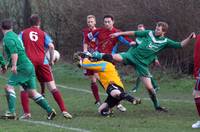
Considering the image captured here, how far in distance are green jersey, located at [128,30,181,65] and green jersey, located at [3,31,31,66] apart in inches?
101

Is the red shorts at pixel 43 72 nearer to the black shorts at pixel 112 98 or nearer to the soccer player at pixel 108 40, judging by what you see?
the black shorts at pixel 112 98

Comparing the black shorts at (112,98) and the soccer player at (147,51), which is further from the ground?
the soccer player at (147,51)

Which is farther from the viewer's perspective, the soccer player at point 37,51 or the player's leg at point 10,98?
the soccer player at point 37,51

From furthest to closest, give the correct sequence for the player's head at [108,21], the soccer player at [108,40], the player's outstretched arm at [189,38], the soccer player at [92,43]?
the soccer player at [92,43] → the soccer player at [108,40] → the player's head at [108,21] → the player's outstretched arm at [189,38]

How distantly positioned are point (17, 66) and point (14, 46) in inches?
17.2

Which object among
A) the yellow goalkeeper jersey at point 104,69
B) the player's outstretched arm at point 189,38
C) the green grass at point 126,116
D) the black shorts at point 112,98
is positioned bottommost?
the green grass at point 126,116

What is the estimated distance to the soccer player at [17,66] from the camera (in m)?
11.3

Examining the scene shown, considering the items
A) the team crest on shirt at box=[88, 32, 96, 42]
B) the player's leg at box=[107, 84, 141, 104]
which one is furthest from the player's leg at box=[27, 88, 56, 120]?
the team crest on shirt at box=[88, 32, 96, 42]

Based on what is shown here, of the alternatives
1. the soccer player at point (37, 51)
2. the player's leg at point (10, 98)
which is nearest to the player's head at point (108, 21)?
the soccer player at point (37, 51)

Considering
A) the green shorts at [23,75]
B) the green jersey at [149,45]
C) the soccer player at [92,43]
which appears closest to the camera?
the green shorts at [23,75]

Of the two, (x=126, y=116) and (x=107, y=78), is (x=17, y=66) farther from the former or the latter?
(x=126, y=116)

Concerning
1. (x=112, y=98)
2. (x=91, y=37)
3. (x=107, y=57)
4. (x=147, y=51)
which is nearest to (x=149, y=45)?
(x=147, y=51)

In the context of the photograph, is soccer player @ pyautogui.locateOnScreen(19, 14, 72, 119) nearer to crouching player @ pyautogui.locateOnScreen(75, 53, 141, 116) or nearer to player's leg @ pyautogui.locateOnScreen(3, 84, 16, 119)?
player's leg @ pyautogui.locateOnScreen(3, 84, 16, 119)

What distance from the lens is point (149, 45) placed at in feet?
42.4
